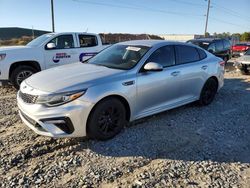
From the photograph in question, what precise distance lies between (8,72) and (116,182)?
5559 millimetres

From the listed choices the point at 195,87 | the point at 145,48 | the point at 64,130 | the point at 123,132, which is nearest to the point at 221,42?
the point at 195,87

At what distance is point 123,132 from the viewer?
4695mm

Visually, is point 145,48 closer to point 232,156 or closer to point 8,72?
point 232,156

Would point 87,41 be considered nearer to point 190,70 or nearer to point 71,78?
point 190,70

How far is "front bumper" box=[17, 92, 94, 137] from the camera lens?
381cm

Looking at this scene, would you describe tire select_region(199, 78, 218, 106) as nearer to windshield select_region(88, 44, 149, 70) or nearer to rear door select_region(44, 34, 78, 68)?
windshield select_region(88, 44, 149, 70)

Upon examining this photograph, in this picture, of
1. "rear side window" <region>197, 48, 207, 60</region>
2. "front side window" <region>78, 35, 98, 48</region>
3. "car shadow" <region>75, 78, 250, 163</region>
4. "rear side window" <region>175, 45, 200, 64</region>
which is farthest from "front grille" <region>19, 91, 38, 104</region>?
"front side window" <region>78, 35, 98, 48</region>

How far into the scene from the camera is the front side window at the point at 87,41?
9391 millimetres

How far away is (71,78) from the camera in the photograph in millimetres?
4223

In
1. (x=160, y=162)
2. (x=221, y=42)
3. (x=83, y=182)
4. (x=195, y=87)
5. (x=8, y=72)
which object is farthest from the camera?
(x=221, y=42)

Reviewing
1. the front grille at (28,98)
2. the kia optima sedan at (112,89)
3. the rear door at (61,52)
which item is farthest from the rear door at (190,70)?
the rear door at (61,52)

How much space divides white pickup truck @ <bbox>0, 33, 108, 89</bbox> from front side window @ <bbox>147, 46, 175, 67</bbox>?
4.34 m

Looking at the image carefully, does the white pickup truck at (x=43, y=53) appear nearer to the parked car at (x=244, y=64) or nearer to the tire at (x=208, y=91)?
the tire at (x=208, y=91)

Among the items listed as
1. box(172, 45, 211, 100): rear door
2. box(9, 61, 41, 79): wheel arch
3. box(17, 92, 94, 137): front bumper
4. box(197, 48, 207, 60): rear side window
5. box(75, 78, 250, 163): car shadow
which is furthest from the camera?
box(9, 61, 41, 79): wheel arch
